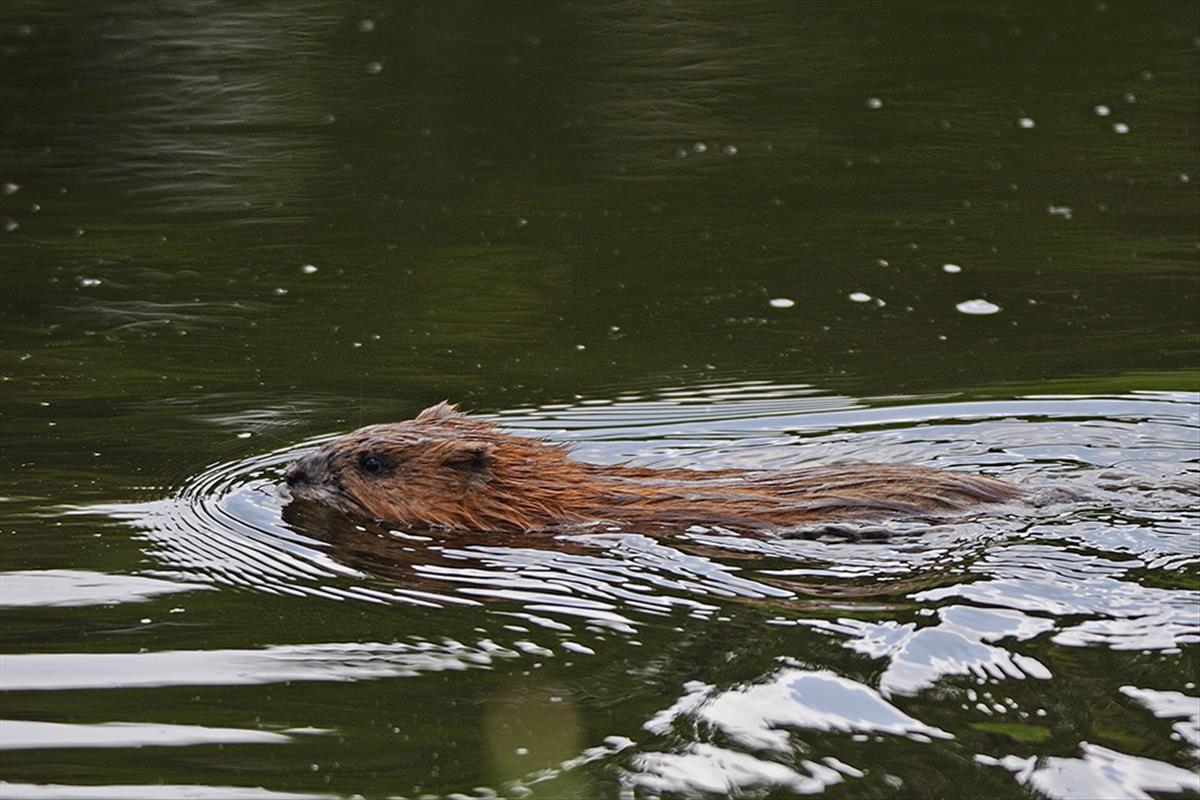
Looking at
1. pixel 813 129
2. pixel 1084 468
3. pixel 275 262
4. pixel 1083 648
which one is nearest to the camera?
pixel 1083 648

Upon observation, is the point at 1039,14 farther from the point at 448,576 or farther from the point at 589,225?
the point at 448,576

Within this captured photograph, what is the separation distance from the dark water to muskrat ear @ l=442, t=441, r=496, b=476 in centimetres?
34

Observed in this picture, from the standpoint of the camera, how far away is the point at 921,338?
7.59 metres

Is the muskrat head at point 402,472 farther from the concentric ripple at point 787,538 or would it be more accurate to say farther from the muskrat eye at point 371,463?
the concentric ripple at point 787,538

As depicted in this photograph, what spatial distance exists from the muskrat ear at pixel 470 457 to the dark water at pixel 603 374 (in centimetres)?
34

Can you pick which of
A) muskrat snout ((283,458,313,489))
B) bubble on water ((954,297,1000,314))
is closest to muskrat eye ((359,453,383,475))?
muskrat snout ((283,458,313,489))

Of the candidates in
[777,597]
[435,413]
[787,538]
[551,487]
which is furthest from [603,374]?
[777,597]

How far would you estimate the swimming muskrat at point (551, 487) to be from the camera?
18.4 ft

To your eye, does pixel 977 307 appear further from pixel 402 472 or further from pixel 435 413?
pixel 402 472

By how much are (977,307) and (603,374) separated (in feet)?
5.86

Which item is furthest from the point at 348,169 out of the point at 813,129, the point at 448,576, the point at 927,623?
the point at 927,623

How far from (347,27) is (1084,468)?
7906 millimetres

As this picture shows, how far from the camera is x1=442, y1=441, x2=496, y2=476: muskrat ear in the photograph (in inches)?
234

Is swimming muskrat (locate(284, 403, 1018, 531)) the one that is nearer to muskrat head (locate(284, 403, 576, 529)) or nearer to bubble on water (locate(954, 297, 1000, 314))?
muskrat head (locate(284, 403, 576, 529))
